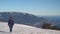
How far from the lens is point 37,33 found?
61.8ft

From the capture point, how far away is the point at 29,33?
738 inches

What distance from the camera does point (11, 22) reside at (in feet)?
61.4

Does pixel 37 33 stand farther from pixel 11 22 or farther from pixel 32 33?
pixel 11 22

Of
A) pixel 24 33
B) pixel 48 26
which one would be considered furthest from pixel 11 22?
pixel 48 26

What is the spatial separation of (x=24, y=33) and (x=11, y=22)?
1641 millimetres

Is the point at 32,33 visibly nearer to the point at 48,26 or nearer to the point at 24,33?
the point at 24,33

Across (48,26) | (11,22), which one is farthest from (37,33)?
(48,26)

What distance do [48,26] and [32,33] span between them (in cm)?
936

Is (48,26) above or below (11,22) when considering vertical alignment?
below

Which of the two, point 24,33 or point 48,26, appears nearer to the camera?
point 24,33

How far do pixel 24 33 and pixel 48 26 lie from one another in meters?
9.68

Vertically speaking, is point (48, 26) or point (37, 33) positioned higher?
point (37, 33)

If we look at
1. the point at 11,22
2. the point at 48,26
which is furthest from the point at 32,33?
the point at 48,26

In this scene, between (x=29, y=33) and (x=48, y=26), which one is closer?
(x=29, y=33)
